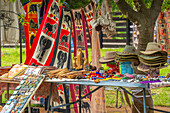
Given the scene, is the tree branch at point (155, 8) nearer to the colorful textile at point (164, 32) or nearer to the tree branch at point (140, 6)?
the tree branch at point (140, 6)

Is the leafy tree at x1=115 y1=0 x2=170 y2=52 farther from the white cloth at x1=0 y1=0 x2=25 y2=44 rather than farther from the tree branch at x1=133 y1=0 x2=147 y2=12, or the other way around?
the white cloth at x1=0 y1=0 x2=25 y2=44

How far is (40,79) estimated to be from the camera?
3893 mm

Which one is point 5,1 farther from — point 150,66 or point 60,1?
point 150,66

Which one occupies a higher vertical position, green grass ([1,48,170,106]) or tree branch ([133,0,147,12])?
tree branch ([133,0,147,12])

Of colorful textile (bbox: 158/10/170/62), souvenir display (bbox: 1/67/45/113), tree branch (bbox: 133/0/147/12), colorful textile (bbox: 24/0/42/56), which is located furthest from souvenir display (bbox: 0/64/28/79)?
colorful textile (bbox: 158/10/170/62)

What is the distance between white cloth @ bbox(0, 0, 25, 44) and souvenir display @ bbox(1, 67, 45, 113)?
114cm

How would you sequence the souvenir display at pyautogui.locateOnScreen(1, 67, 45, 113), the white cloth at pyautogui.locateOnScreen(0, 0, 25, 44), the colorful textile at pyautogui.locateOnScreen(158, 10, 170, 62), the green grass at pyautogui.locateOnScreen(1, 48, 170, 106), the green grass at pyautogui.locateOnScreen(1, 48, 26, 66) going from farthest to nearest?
the green grass at pyautogui.locateOnScreen(1, 48, 26, 66) < the colorful textile at pyautogui.locateOnScreen(158, 10, 170, 62) < the green grass at pyautogui.locateOnScreen(1, 48, 170, 106) < the white cloth at pyautogui.locateOnScreen(0, 0, 25, 44) < the souvenir display at pyautogui.locateOnScreen(1, 67, 45, 113)

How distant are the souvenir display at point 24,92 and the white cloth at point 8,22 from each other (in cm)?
114

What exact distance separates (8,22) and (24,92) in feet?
5.81

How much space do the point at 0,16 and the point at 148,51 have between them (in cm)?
279

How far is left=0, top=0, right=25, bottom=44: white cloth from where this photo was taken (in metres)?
4.99

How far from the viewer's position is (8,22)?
5.01 meters

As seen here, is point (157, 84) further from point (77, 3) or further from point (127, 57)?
point (77, 3)

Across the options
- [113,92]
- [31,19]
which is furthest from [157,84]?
[113,92]
